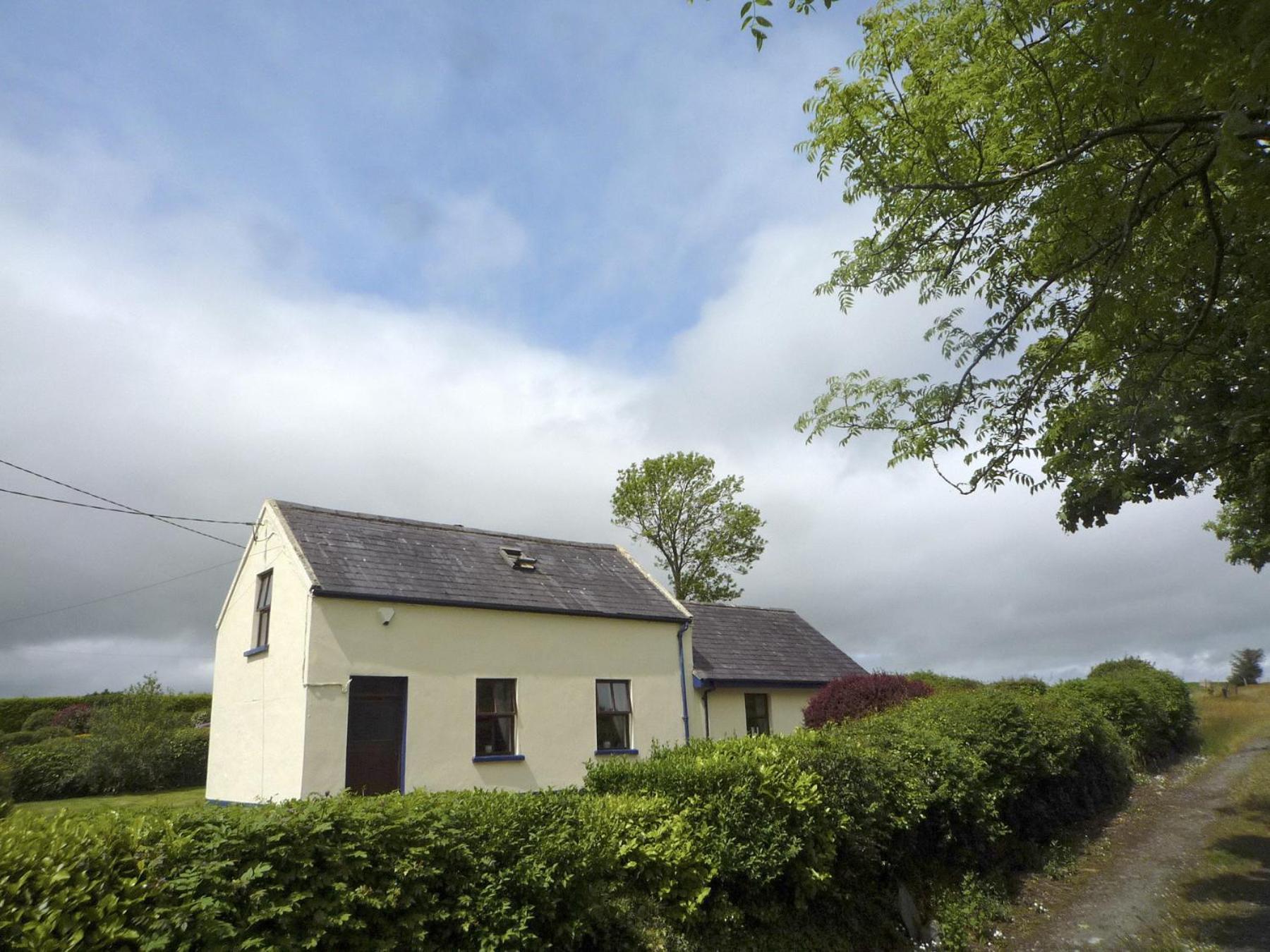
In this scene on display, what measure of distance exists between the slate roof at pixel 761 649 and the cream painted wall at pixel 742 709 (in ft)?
1.41

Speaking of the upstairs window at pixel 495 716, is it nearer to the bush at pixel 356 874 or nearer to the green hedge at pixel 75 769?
the bush at pixel 356 874

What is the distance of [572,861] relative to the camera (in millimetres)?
6133

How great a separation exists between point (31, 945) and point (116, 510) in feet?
60.8

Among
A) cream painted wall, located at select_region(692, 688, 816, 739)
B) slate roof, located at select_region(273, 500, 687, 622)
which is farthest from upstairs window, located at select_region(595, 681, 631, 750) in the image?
cream painted wall, located at select_region(692, 688, 816, 739)

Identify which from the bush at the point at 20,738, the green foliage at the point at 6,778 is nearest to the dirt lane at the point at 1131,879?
the green foliage at the point at 6,778

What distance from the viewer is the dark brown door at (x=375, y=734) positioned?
15.5 metres

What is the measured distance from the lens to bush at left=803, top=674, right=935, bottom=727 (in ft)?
55.3

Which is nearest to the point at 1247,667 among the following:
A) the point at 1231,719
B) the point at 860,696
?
the point at 1231,719

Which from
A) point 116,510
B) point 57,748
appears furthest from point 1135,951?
point 57,748

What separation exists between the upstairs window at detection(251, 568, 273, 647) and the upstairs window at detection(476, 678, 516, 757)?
4986 mm

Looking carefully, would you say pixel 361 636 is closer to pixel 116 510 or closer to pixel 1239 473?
pixel 116 510

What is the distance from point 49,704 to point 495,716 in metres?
28.6

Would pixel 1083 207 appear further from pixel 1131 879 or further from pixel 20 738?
pixel 20 738

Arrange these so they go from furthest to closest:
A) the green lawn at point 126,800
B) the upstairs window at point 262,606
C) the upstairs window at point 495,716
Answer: the green lawn at point 126,800 < the upstairs window at point 262,606 < the upstairs window at point 495,716
